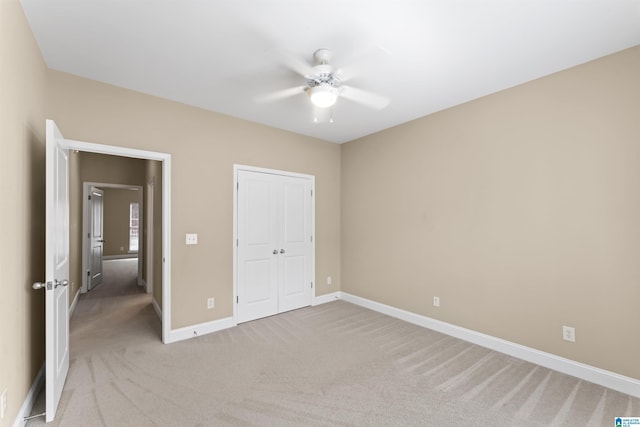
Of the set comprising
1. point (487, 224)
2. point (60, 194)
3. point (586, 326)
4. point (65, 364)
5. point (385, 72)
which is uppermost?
point (385, 72)

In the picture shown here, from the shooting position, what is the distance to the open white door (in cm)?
191

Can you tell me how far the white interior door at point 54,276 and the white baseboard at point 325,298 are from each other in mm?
3070

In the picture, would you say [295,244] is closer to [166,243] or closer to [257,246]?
[257,246]

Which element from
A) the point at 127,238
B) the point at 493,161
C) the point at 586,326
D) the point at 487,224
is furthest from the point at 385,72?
the point at 127,238

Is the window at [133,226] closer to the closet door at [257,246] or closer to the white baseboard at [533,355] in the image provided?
the closet door at [257,246]

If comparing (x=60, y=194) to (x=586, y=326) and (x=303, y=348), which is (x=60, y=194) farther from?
(x=586, y=326)

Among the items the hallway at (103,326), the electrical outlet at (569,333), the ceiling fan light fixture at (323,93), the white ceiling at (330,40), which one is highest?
the white ceiling at (330,40)

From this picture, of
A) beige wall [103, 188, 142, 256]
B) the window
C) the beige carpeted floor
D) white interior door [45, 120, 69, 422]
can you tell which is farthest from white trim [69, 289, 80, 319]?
the window

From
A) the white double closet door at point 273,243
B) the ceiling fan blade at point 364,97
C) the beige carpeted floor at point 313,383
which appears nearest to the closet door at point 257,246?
the white double closet door at point 273,243

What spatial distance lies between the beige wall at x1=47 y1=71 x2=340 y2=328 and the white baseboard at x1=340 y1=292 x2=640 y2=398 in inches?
98.9

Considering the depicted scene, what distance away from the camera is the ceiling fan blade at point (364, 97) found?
3010 mm

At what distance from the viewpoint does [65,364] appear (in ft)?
7.93

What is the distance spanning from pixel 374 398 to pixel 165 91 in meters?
3.55

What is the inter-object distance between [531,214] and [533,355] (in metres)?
1.37
